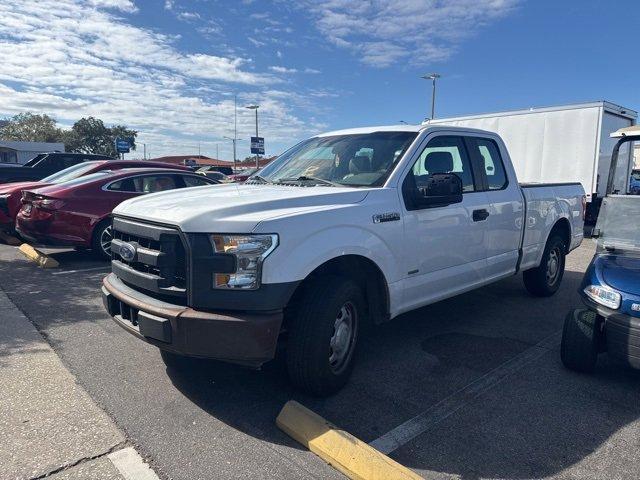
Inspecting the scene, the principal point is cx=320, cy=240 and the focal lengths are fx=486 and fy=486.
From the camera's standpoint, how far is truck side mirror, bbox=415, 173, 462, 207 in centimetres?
390

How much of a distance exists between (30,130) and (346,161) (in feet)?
264

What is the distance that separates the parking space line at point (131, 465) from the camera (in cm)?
260

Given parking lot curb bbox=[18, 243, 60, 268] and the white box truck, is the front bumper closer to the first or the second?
parking lot curb bbox=[18, 243, 60, 268]

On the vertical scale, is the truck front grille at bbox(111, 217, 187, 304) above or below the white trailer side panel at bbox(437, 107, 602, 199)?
below

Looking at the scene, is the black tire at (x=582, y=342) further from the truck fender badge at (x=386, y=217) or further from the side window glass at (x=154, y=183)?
the side window glass at (x=154, y=183)

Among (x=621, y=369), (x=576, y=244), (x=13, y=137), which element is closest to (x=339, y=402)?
(x=621, y=369)

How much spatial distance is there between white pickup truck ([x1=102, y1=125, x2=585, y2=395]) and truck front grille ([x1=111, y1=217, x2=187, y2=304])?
0.01 metres

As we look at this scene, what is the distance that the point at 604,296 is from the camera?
3.58 metres

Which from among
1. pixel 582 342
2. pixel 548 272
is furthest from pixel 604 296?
pixel 548 272

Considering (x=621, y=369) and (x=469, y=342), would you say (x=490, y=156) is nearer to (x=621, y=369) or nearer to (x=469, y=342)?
(x=469, y=342)

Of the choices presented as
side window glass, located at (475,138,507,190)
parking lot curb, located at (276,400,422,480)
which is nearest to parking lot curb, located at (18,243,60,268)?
parking lot curb, located at (276,400,422,480)

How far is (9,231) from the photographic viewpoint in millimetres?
9469

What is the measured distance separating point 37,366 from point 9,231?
6.76m

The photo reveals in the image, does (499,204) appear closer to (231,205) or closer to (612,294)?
(612,294)
